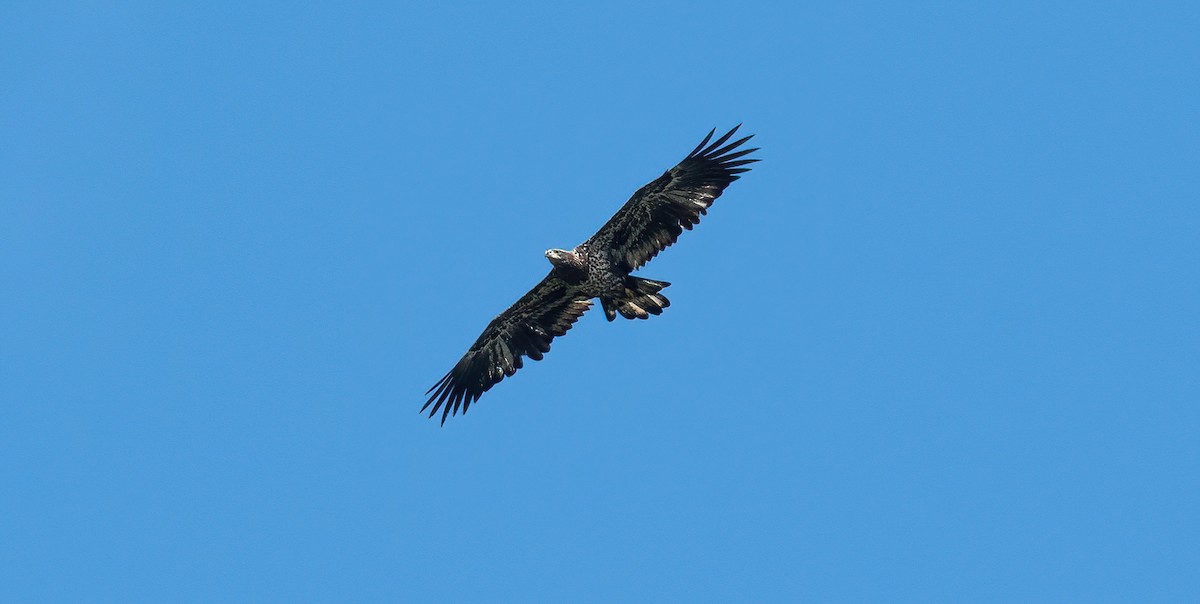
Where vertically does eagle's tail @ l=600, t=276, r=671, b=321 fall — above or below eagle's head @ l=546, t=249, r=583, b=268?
below

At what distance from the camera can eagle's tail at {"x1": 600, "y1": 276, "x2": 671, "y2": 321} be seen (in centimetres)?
2520

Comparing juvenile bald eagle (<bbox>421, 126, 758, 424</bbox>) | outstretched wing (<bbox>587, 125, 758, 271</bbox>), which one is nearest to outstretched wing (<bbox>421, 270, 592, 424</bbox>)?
juvenile bald eagle (<bbox>421, 126, 758, 424</bbox>)

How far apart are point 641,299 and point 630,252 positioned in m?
0.81

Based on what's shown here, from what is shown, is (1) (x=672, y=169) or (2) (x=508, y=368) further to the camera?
(2) (x=508, y=368)

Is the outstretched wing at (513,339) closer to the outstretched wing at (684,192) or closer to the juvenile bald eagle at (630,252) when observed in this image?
the juvenile bald eagle at (630,252)

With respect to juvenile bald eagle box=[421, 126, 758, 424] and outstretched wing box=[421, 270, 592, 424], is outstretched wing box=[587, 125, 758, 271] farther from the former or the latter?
outstretched wing box=[421, 270, 592, 424]

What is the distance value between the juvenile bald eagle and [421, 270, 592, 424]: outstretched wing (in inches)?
0.7

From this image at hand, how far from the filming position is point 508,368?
27375mm

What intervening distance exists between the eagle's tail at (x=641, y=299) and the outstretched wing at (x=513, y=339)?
4.04ft

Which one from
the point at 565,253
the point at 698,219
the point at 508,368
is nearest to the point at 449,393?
the point at 508,368

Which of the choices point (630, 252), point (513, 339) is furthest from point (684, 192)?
point (513, 339)

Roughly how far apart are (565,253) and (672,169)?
88.8 inches

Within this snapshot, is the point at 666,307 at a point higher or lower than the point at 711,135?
lower

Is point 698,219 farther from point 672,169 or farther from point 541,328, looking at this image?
point 541,328
